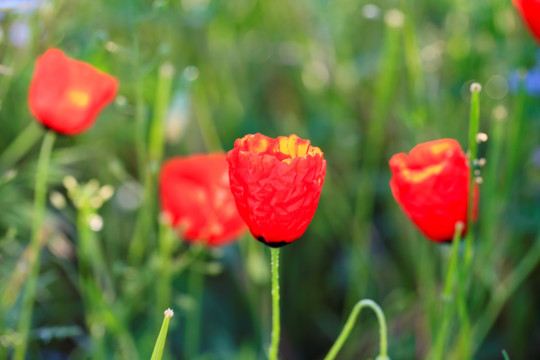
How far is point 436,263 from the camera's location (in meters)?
0.90

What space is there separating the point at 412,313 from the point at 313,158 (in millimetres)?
517

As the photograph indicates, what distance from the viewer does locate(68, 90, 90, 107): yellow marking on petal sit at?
593 mm

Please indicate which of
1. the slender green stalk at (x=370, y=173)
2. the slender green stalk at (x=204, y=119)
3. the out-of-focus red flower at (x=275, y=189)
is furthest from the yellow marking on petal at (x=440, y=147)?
the slender green stalk at (x=204, y=119)

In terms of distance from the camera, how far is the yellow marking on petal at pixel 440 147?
47cm

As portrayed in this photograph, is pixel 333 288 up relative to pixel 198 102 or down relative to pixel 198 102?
down

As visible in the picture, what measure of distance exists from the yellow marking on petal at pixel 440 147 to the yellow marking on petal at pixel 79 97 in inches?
12.7

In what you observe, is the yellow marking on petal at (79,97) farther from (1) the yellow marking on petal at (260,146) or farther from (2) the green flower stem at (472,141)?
(2) the green flower stem at (472,141)

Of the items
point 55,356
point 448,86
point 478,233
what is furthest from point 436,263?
point 55,356

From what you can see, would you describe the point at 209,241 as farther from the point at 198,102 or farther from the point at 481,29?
the point at 481,29

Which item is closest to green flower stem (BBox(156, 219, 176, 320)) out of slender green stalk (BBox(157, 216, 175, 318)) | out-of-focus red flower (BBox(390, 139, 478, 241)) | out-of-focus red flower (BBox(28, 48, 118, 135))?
slender green stalk (BBox(157, 216, 175, 318))

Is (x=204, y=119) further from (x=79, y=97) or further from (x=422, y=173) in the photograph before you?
(x=422, y=173)

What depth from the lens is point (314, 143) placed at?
979 mm

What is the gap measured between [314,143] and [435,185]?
515 mm

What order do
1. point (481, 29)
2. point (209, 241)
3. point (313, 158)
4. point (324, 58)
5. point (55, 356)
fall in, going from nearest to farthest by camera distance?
point (313, 158) < point (209, 241) < point (55, 356) < point (481, 29) < point (324, 58)
